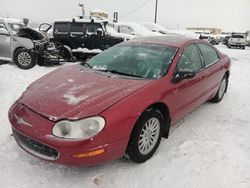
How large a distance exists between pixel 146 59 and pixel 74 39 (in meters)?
8.06

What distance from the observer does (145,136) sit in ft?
11.6

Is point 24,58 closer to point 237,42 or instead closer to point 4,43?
point 4,43

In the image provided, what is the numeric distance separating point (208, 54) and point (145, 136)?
96.9 inches

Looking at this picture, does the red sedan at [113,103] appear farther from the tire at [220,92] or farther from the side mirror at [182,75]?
the tire at [220,92]

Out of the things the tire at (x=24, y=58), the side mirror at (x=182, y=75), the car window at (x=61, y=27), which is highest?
the side mirror at (x=182, y=75)

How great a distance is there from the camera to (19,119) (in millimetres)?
3270

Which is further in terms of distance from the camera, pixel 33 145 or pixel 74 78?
pixel 74 78

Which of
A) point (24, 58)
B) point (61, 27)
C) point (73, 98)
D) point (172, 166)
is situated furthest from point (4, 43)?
point (172, 166)

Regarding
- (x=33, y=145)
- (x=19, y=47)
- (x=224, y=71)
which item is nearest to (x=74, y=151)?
(x=33, y=145)

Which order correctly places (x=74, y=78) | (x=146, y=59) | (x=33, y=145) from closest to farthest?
(x=33, y=145)
(x=74, y=78)
(x=146, y=59)

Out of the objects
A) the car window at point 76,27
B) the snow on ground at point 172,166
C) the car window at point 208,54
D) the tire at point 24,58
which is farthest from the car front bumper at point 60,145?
the car window at point 76,27

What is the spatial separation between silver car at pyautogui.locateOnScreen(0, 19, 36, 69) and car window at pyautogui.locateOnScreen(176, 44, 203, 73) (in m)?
6.39

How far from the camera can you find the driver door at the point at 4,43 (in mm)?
9562

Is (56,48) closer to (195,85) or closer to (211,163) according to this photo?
(195,85)
